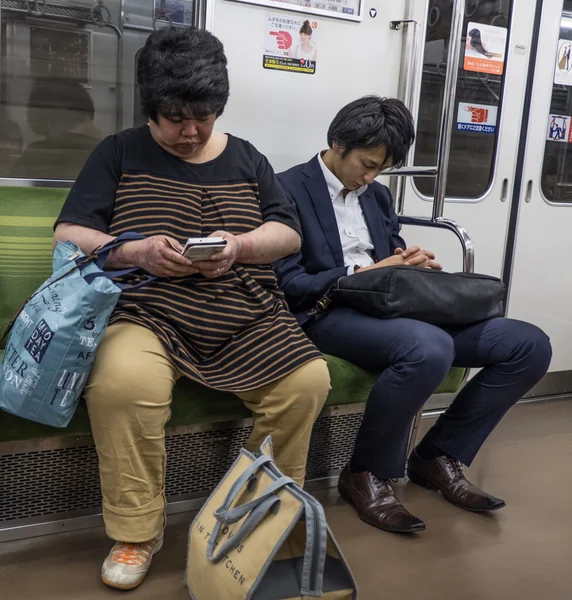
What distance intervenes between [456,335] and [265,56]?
1.31 meters

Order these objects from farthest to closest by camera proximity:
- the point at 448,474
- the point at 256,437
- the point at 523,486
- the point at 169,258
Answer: the point at 523,486, the point at 448,474, the point at 256,437, the point at 169,258

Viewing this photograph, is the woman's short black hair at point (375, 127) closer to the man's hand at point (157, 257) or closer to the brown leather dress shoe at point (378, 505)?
the man's hand at point (157, 257)

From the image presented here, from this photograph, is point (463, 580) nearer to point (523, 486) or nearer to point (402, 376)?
point (402, 376)

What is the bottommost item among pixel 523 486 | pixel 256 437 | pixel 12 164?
pixel 523 486

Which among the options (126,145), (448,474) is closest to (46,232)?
(126,145)

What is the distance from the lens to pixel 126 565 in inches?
77.2

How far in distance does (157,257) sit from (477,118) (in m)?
2.14

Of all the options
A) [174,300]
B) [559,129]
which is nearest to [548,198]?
[559,129]

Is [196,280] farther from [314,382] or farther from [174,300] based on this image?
[314,382]

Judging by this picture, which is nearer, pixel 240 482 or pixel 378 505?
pixel 240 482

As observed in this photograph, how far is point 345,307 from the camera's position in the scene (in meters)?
2.54

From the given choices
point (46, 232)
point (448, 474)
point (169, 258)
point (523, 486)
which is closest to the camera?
point (169, 258)

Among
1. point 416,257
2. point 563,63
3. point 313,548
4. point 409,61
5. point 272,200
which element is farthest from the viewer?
point 563,63

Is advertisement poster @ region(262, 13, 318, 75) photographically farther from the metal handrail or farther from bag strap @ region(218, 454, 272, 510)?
bag strap @ region(218, 454, 272, 510)
